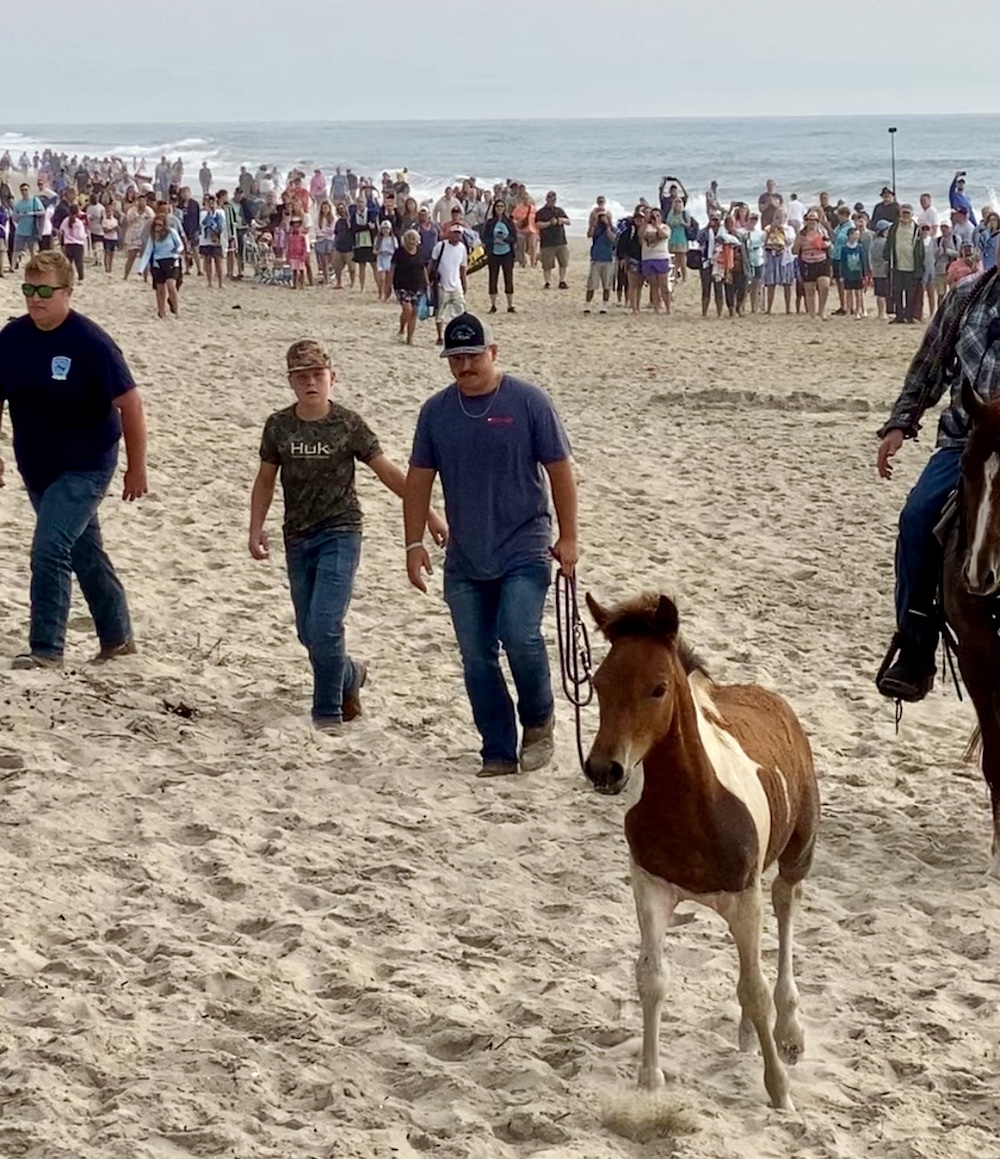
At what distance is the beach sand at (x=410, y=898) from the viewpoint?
15.8 feet

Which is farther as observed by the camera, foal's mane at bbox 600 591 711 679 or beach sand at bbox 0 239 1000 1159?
beach sand at bbox 0 239 1000 1159

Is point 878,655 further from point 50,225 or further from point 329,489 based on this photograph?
point 50,225

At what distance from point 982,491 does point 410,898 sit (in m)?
2.58

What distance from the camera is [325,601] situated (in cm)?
802

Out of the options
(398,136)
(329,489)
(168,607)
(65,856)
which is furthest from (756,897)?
(398,136)

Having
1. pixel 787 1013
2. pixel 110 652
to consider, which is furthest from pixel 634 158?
pixel 787 1013

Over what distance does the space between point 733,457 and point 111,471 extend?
823 centimetres

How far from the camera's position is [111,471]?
8594mm

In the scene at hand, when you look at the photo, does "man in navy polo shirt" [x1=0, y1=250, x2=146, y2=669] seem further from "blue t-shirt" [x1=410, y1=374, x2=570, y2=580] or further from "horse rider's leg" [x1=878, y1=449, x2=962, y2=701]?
"horse rider's leg" [x1=878, y1=449, x2=962, y2=701]

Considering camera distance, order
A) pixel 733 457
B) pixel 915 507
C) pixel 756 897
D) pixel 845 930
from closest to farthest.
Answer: pixel 756 897, pixel 845 930, pixel 915 507, pixel 733 457

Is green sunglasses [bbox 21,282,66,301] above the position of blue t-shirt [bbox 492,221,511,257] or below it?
below

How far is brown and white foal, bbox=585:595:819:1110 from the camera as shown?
14.7ft

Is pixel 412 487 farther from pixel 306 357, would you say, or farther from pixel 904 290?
pixel 904 290

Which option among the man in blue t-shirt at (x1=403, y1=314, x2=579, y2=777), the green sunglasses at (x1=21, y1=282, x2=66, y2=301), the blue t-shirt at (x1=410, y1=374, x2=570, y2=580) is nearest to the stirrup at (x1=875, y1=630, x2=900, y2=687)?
the man in blue t-shirt at (x1=403, y1=314, x2=579, y2=777)
